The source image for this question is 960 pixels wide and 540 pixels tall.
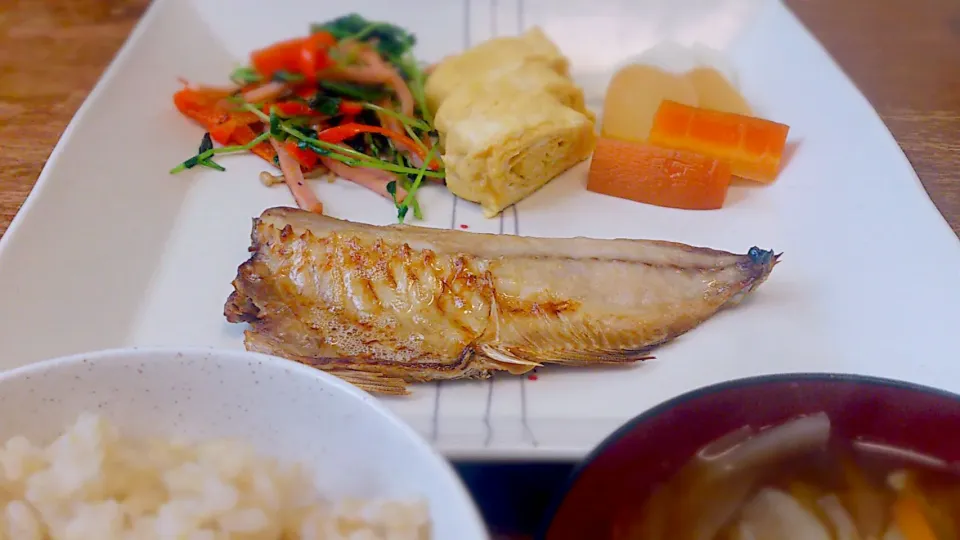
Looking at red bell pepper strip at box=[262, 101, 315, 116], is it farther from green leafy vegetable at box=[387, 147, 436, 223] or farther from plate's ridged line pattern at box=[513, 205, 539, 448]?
plate's ridged line pattern at box=[513, 205, 539, 448]

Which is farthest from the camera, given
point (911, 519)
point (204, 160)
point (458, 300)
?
point (204, 160)

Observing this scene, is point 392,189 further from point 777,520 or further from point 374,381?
point 777,520

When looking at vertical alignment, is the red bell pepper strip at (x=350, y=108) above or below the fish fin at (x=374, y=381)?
above

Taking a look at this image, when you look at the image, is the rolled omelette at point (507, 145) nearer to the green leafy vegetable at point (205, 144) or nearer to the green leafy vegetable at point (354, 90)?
the green leafy vegetable at point (354, 90)

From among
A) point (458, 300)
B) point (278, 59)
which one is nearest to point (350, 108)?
point (278, 59)

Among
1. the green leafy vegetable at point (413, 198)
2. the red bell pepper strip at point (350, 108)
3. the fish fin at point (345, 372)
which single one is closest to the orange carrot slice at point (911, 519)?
the fish fin at point (345, 372)

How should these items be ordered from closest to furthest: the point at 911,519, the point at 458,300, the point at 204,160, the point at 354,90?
the point at 911,519
the point at 458,300
the point at 204,160
the point at 354,90

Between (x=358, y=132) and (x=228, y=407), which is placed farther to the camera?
(x=358, y=132)
